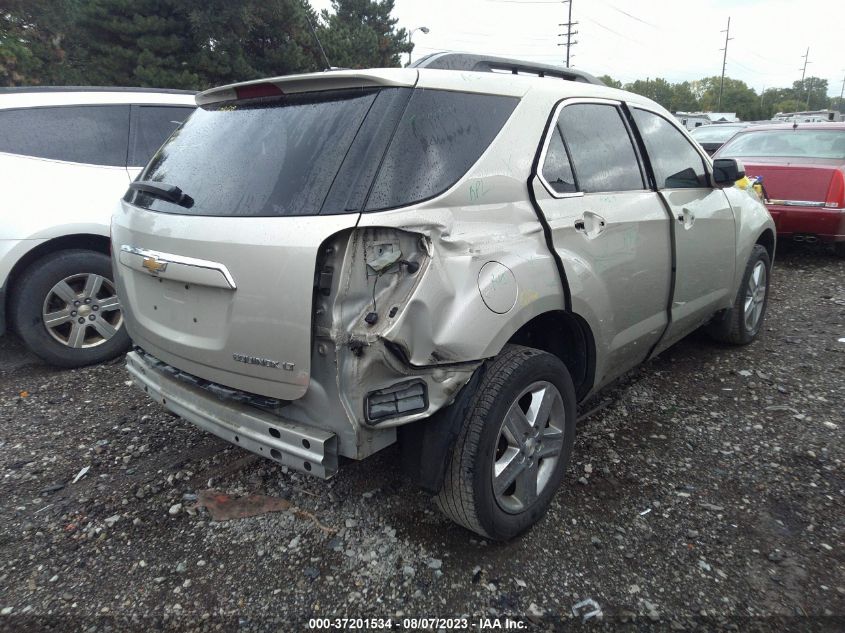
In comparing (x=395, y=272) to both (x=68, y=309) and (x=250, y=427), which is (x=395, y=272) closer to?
(x=250, y=427)

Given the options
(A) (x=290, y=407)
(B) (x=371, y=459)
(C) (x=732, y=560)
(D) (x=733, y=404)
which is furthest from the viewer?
(D) (x=733, y=404)

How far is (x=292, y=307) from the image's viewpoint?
2.01 metres

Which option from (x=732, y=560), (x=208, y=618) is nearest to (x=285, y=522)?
(x=208, y=618)

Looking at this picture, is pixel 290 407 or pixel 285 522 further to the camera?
pixel 285 522

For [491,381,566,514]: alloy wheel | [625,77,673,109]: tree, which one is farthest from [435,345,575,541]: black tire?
[625,77,673,109]: tree

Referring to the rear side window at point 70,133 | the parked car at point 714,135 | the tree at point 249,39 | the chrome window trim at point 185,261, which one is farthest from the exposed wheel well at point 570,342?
the tree at point 249,39

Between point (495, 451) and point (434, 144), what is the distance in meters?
1.16

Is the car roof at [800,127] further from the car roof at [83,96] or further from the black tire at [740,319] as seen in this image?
the car roof at [83,96]

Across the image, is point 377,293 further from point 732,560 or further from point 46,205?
point 46,205

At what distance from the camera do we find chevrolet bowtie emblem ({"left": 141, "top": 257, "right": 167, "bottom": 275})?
7.79ft

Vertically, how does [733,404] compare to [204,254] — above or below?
below

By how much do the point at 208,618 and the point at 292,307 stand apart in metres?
1.19

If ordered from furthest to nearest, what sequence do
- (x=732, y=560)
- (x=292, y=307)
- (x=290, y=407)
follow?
(x=732, y=560), (x=290, y=407), (x=292, y=307)

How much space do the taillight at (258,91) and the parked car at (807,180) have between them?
21.9ft
